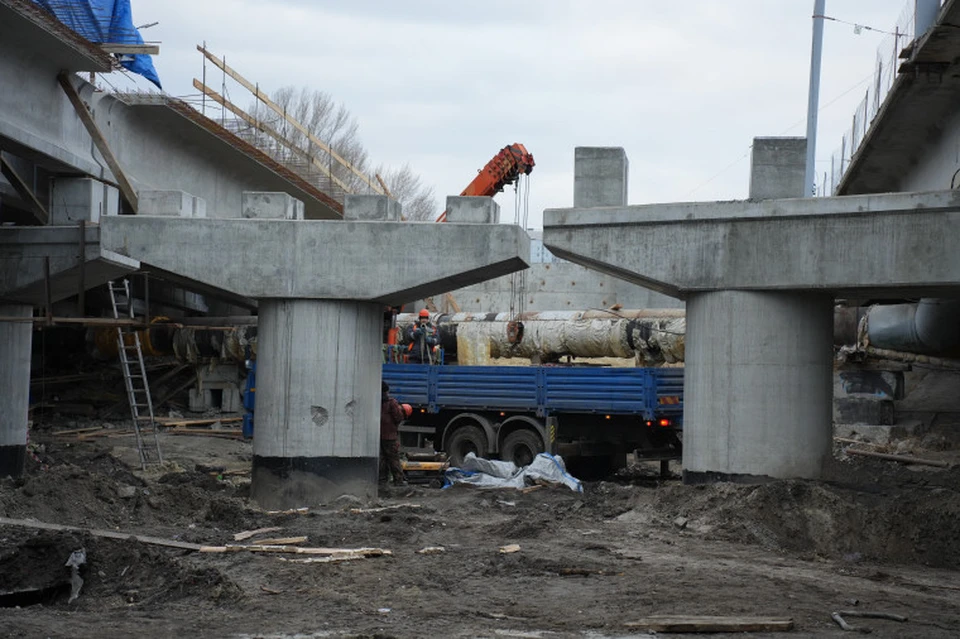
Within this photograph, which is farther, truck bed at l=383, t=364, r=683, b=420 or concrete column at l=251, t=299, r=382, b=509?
truck bed at l=383, t=364, r=683, b=420

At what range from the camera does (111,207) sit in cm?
2133

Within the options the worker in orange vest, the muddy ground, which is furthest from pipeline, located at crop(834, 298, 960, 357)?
the worker in orange vest

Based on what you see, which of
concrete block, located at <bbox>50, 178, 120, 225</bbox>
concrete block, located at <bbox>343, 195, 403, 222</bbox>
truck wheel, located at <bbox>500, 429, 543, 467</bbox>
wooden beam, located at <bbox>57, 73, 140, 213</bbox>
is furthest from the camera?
truck wheel, located at <bbox>500, 429, 543, 467</bbox>

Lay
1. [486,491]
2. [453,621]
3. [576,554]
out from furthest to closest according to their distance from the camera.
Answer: [486,491]
[576,554]
[453,621]

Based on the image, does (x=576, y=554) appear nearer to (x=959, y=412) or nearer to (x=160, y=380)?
(x=959, y=412)

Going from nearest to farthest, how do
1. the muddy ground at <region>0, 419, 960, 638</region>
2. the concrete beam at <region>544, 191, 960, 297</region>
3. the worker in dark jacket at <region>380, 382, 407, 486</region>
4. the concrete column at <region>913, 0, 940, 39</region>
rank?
the muddy ground at <region>0, 419, 960, 638</region>
the concrete beam at <region>544, 191, 960, 297</region>
the concrete column at <region>913, 0, 940, 39</region>
the worker in dark jacket at <region>380, 382, 407, 486</region>

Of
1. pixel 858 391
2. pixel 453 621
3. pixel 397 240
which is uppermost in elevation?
pixel 397 240

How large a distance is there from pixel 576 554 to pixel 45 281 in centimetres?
879

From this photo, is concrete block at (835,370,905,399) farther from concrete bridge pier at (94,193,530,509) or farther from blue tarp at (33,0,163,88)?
blue tarp at (33,0,163,88)

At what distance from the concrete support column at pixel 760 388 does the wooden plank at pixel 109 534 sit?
6449 mm

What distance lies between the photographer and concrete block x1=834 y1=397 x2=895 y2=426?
954 inches

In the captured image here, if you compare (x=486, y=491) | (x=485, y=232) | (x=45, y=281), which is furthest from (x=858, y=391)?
(x=45, y=281)

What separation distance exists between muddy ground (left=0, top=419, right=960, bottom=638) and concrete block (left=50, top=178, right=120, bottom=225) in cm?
509

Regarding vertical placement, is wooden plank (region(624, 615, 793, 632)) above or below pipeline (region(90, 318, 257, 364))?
below
